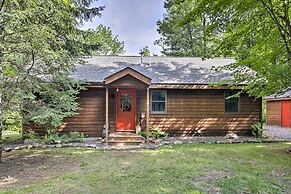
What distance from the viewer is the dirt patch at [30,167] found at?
5.84 meters

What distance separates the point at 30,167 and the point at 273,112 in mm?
18741

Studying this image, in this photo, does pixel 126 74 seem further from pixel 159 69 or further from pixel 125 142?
pixel 159 69

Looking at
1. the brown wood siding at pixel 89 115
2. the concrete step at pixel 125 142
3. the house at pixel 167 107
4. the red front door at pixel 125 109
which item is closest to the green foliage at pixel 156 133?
the house at pixel 167 107

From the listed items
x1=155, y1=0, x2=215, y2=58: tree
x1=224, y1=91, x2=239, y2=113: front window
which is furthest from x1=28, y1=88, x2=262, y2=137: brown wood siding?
x1=155, y1=0, x2=215, y2=58: tree

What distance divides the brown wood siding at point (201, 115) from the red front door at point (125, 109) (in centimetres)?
103

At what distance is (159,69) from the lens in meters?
14.0

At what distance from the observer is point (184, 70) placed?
1385cm

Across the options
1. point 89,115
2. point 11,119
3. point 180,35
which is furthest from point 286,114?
point 11,119

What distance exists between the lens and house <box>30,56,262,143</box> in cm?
1185

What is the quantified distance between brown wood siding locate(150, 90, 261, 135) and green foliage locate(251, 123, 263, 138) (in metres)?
0.23

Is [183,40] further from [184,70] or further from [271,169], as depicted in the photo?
[271,169]

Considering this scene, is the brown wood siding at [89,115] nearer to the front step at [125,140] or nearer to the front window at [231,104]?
the front step at [125,140]

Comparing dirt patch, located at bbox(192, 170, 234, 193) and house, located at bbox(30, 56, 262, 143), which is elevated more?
house, located at bbox(30, 56, 262, 143)

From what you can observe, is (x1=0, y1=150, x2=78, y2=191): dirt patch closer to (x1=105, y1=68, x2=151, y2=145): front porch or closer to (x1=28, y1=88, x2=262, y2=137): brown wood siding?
(x1=28, y1=88, x2=262, y2=137): brown wood siding
